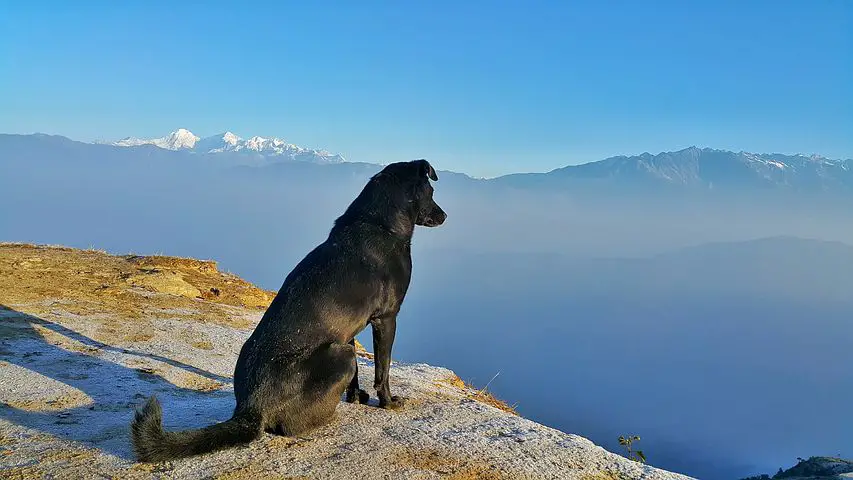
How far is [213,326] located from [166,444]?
682 cm

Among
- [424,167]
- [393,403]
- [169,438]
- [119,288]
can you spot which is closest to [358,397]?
[393,403]

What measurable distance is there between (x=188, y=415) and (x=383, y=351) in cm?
218

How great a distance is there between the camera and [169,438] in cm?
423

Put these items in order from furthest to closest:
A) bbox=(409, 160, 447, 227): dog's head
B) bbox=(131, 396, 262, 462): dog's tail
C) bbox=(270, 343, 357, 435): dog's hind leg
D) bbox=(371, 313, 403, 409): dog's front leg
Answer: bbox=(409, 160, 447, 227): dog's head → bbox=(371, 313, 403, 409): dog's front leg → bbox=(270, 343, 357, 435): dog's hind leg → bbox=(131, 396, 262, 462): dog's tail

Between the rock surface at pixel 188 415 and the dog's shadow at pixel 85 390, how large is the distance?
0.06 feet

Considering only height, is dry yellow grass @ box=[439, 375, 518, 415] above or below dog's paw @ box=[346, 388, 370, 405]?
below

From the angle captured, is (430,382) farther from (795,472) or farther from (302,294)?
(795,472)

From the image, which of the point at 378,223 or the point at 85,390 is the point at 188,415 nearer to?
the point at 85,390

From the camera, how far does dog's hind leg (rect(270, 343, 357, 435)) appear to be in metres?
4.79

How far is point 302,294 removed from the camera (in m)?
5.00

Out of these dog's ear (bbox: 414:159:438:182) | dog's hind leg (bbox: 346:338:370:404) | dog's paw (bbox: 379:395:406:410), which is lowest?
dog's paw (bbox: 379:395:406:410)

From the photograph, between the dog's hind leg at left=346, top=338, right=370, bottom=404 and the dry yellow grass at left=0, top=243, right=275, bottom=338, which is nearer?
the dog's hind leg at left=346, top=338, right=370, bottom=404

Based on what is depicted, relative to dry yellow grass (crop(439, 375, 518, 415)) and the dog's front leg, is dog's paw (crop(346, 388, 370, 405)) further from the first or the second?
dry yellow grass (crop(439, 375, 518, 415))

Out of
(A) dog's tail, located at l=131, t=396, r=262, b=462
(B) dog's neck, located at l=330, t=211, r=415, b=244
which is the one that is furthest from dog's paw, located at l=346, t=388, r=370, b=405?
(B) dog's neck, located at l=330, t=211, r=415, b=244
